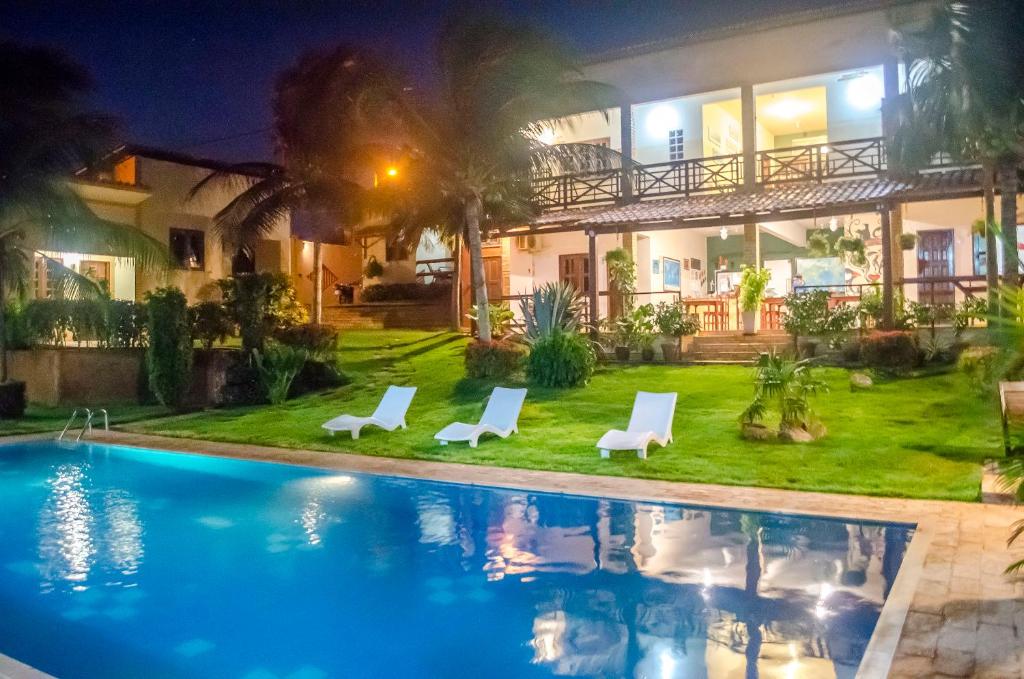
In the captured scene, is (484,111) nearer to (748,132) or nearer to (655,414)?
(655,414)

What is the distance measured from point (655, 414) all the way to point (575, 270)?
14.1 m

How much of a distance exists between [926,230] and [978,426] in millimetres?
10856

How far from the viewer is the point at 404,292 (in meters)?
27.4

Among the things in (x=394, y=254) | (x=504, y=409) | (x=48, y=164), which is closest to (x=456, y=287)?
(x=394, y=254)

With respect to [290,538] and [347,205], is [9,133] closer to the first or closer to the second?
[347,205]

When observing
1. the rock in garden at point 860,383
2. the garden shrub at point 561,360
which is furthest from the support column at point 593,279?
the rock in garden at point 860,383

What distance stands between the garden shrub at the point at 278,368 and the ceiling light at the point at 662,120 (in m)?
11.9

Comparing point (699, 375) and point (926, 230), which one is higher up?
point (926, 230)

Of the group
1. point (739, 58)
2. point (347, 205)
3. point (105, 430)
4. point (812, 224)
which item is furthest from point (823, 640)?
point (812, 224)

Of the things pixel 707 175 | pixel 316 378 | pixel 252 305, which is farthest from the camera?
pixel 707 175

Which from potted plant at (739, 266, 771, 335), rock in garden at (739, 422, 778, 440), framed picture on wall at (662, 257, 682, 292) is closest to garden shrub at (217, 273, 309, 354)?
potted plant at (739, 266, 771, 335)

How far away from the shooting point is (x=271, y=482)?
11.0 metres

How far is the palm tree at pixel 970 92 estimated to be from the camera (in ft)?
32.1

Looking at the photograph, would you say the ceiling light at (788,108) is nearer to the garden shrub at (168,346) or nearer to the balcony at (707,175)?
the balcony at (707,175)
